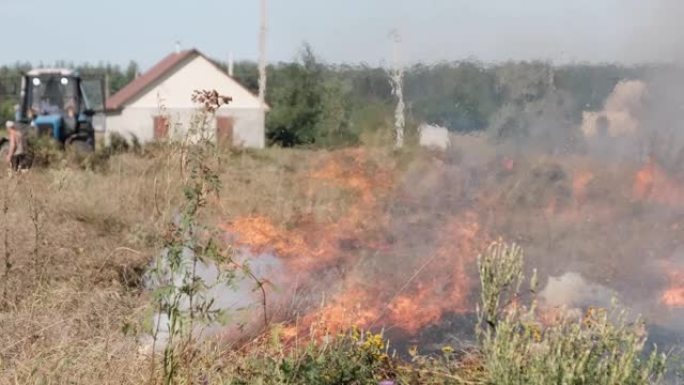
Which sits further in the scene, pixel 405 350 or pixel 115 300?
pixel 115 300

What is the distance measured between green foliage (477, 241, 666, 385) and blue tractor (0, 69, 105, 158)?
68.8 ft

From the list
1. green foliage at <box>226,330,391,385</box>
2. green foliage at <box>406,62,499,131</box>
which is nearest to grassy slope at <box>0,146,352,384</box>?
green foliage at <box>226,330,391,385</box>

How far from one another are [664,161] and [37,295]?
18.0 ft

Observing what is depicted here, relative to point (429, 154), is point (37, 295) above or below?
below

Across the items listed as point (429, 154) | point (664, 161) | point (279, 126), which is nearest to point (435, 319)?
point (664, 161)

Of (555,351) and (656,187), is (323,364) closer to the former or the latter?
(555,351)

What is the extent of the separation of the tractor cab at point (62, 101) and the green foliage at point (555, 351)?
68.9 ft

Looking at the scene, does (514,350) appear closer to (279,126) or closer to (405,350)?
(405,350)

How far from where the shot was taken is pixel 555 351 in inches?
168

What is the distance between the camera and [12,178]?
392 inches

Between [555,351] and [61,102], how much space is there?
2336 cm

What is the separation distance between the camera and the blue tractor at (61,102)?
24500 millimetres

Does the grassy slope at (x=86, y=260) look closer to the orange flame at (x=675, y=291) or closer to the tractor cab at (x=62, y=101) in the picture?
the orange flame at (x=675, y=291)

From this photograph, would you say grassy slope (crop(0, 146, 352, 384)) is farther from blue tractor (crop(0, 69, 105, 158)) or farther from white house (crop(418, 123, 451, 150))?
blue tractor (crop(0, 69, 105, 158))
